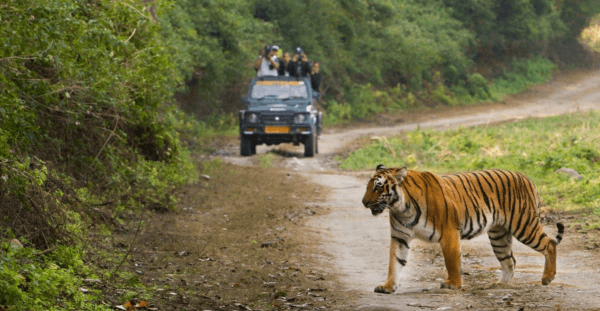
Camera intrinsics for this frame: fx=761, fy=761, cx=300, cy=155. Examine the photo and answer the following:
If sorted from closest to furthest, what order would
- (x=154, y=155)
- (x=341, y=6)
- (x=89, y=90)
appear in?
(x=89, y=90) → (x=154, y=155) → (x=341, y=6)

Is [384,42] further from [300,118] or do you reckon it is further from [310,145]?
[300,118]

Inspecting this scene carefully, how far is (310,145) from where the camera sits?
22047 mm

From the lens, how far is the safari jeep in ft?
69.5

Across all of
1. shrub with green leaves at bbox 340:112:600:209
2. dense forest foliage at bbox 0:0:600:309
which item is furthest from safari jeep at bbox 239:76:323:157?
dense forest foliage at bbox 0:0:600:309

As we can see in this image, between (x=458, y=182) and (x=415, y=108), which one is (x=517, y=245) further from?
(x=415, y=108)

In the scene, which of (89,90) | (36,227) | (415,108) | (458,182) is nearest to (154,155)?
(89,90)

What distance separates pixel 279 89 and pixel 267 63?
6.26 ft

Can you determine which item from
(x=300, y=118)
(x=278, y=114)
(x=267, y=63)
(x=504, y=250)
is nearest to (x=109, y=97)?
(x=504, y=250)

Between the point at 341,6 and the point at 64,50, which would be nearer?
the point at 64,50

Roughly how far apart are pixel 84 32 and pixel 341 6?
27.0 metres

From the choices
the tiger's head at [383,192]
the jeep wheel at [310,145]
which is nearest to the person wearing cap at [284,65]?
the jeep wheel at [310,145]

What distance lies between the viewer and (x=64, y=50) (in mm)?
8812

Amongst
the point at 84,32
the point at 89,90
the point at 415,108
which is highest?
the point at 84,32

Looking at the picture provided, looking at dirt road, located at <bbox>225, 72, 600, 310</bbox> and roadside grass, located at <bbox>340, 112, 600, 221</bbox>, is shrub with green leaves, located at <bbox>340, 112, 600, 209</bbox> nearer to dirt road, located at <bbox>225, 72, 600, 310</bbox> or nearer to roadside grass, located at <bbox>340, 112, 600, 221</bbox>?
roadside grass, located at <bbox>340, 112, 600, 221</bbox>
